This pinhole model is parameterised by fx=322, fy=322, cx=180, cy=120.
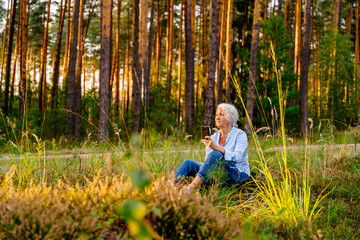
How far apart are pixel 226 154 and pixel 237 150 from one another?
0.22 meters

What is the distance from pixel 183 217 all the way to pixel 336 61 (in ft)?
57.6

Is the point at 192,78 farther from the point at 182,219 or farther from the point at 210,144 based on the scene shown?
the point at 182,219

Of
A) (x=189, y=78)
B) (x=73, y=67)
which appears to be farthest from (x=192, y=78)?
(x=73, y=67)

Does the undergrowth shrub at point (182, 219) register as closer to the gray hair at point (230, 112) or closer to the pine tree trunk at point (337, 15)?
the gray hair at point (230, 112)

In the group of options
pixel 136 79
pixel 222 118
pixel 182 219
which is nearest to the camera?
pixel 182 219

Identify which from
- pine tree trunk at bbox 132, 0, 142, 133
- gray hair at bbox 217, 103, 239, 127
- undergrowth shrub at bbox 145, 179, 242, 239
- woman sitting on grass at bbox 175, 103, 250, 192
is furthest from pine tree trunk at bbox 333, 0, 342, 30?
undergrowth shrub at bbox 145, 179, 242, 239

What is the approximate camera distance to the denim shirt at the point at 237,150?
401 cm

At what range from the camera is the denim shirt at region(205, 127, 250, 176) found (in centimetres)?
401

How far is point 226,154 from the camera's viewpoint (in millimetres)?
3988

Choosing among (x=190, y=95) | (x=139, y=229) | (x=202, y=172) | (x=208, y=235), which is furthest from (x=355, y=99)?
(x=139, y=229)

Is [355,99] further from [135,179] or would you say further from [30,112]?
[135,179]

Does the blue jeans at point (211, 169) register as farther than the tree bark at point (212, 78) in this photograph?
No

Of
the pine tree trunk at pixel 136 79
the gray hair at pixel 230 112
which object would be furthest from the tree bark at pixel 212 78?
the gray hair at pixel 230 112

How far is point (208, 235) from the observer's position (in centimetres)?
212
